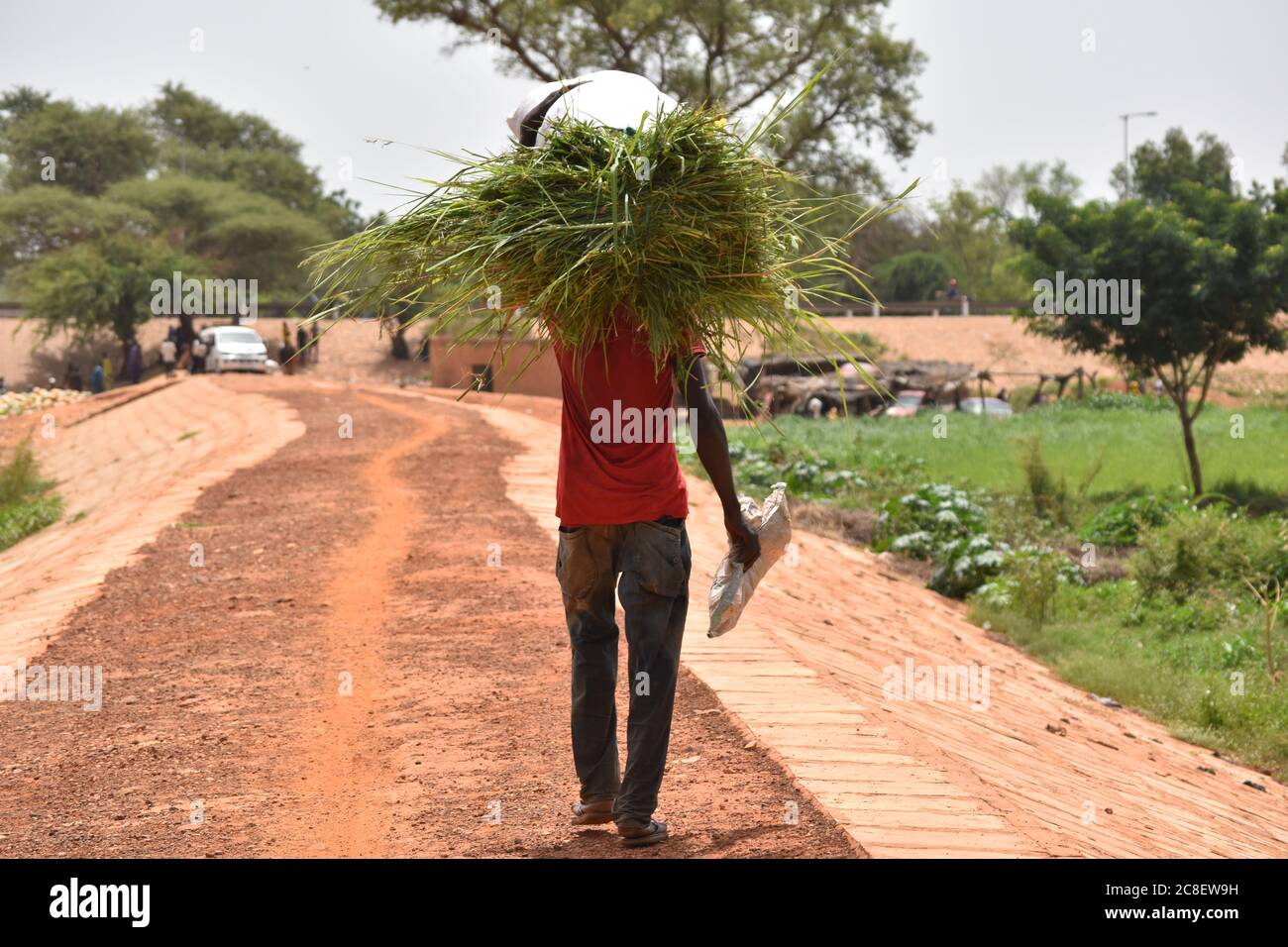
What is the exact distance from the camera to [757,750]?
4.73 metres

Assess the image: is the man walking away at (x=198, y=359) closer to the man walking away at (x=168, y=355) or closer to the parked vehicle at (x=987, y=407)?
the man walking away at (x=168, y=355)

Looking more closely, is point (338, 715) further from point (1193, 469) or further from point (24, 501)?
point (1193, 469)

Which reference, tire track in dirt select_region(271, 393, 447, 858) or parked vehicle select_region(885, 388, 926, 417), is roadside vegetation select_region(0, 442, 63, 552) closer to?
tire track in dirt select_region(271, 393, 447, 858)

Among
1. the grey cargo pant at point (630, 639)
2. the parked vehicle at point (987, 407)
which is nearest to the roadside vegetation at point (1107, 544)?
the grey cargo pant at point (630, 639)

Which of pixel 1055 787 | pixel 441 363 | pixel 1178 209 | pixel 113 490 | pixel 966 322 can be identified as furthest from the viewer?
pixel 966 322

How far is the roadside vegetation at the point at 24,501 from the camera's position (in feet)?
47.1

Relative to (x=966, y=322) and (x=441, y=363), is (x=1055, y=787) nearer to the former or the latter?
(x=441, y=363)

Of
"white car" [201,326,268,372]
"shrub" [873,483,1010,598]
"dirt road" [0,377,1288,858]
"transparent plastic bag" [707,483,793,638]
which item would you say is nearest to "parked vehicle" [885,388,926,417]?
"shrub" [873,483,1010,598]

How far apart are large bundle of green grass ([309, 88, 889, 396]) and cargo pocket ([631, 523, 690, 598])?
517mm

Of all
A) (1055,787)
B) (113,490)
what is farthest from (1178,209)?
(1055,787)

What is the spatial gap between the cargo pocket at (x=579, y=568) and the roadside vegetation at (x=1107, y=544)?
2.79 metres

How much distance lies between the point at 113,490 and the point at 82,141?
4891 cm

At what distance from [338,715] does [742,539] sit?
7.49ft

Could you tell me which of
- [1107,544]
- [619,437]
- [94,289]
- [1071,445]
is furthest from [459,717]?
[94,289]
